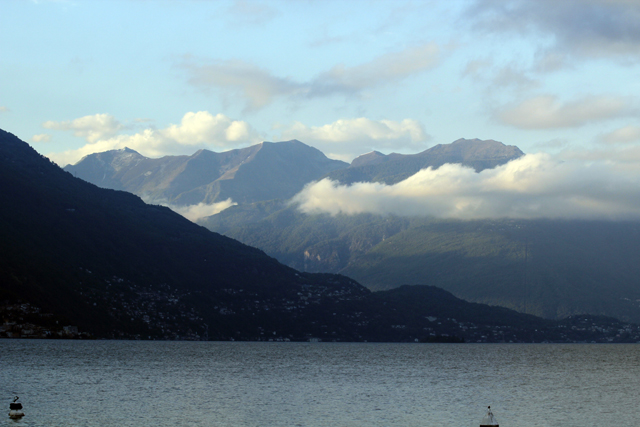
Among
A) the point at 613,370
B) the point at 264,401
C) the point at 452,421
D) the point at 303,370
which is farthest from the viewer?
the point at 613,370

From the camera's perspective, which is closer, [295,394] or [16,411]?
[16,411]

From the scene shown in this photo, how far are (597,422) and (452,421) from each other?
1794 centimetres

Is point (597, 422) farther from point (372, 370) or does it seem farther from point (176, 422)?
point (372, 370)

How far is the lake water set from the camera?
7744 cm

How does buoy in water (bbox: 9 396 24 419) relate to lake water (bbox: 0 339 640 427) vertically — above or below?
above

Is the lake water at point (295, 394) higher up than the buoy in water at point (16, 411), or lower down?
lower down

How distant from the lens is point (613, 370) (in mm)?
172250

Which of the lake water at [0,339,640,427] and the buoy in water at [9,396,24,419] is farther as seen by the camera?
the lake water at [0,339,640,427]

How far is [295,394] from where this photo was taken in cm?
10162

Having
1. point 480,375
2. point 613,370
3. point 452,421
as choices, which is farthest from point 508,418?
point 613,370

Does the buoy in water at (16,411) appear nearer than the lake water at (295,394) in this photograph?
Yes

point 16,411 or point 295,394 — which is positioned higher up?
point 16,411

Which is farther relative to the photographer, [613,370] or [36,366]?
[613,370]

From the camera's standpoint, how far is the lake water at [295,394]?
254 ft
